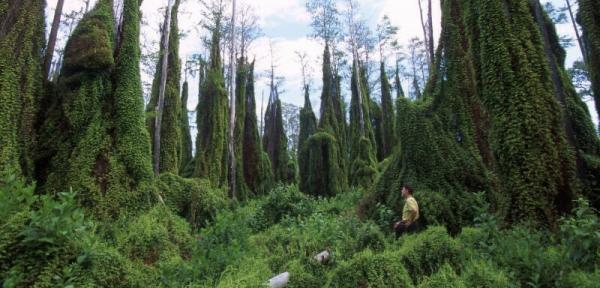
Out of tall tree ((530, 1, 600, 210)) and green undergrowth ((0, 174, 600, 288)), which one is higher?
tall tree ((530, 1, 600, 210))

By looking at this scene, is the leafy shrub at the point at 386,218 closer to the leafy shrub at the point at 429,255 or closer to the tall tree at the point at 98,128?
the leafy shrub at the point at 429,255

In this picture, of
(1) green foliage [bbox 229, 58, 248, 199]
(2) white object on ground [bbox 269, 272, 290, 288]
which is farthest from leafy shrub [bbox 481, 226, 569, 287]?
(1) green foliage [bbox 229, 58, 248, 199]

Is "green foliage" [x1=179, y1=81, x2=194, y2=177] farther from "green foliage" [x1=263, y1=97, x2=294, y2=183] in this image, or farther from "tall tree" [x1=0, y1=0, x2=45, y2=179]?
"tall tree" [x1=0, y1=0, x2=45, y2=179]

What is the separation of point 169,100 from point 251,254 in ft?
34.6

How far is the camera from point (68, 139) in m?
7.00

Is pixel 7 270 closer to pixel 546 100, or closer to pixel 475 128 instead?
pixel 546 100

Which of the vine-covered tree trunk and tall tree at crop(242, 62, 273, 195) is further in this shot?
the vine-covered tree trunk

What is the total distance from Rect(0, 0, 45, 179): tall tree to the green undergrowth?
2105mm

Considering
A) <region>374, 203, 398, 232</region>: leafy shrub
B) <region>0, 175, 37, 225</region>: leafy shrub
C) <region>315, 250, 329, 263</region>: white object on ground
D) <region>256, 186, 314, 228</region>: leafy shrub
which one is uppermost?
<region>0, 175, 37, 225</region>: leafy shrub

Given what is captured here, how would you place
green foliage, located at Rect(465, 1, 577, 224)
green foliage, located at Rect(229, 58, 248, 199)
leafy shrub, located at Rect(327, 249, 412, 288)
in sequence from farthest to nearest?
green foliage, located at Rect(229, 58, 248, 199) < green foliage, located at Rect(465, 1, 577, 224) < leafy shrub, located at Rect(327, 249, 412, 288)

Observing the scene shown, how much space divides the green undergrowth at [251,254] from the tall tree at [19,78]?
6.91ft

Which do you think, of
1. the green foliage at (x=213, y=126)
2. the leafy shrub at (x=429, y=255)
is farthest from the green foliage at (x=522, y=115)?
the green foliage at (x=213, y=126)

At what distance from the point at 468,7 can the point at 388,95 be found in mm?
17456

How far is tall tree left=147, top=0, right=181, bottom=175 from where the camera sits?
1314 centimetres
